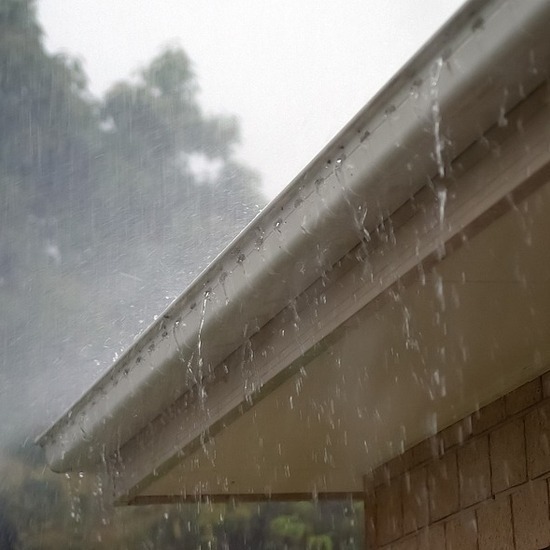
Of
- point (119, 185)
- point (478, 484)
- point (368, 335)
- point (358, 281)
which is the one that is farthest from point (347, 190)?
point (119, 185)

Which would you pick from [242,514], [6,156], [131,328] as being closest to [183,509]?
[242,514]

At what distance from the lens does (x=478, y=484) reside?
11.0ft

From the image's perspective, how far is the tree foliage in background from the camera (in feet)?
41.5

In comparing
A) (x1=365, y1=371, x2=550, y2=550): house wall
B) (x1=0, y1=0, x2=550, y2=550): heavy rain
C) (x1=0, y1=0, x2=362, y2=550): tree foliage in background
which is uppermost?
(x1=0, y1=0, x2=362, y2=550): tree foliage in background

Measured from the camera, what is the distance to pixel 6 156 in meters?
15.8

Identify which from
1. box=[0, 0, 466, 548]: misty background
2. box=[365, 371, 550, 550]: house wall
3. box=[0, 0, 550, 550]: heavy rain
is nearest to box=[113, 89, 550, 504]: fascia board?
box=[0, 0, 550, 550]: heavy rain

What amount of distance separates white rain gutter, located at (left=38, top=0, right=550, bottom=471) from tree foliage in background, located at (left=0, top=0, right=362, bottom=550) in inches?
370

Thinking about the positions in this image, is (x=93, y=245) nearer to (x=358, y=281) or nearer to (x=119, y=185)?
(x=119, y=185)

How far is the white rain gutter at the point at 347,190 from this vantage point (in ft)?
6.21

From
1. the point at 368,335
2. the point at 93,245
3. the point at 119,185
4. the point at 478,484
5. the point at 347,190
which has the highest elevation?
the point at 119,185

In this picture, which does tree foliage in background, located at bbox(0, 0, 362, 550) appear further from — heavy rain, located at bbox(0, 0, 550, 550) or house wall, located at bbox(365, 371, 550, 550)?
house wall, located at bbox(365, 371, 550, 550)

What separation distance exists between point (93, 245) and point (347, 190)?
13.4 metres

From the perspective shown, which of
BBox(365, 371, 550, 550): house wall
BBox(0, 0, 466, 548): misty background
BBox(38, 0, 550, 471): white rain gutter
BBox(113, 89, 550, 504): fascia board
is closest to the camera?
BBox(38, 0, 550, 471): white rain gutter

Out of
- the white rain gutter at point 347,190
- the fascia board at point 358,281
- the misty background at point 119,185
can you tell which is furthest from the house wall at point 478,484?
the misty background at point 119,185
